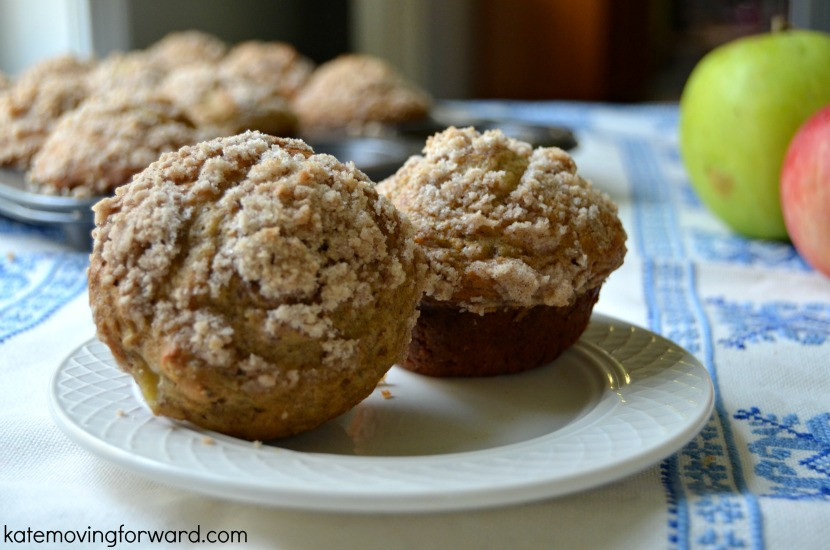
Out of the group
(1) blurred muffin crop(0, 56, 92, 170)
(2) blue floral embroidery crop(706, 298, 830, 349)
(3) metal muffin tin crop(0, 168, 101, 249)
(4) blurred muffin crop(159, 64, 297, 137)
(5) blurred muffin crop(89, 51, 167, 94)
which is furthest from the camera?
(5) blurred muffin crop(89, 51, 167, 94)

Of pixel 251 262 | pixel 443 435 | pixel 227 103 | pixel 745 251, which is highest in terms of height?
pixel 251 262

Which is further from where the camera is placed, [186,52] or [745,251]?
[186,52]

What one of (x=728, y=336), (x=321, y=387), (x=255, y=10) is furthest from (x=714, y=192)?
(x=255, y=10)

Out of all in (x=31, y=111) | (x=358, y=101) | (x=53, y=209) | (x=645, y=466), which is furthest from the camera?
(x=358, y=101)

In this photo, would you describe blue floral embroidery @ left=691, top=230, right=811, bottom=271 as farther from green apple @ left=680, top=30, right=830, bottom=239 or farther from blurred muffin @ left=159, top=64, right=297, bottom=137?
blurred muffin @ left=159, top=64, right=297, bottom=137

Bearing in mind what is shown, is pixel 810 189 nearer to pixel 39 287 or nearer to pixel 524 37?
pixel 39 287

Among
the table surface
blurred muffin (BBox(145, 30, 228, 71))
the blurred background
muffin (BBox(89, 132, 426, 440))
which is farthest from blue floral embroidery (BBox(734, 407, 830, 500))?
the blurred background

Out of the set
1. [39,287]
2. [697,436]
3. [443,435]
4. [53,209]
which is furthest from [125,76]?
[697,436]
